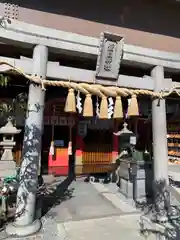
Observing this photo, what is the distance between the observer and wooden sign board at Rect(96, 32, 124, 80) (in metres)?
5.46

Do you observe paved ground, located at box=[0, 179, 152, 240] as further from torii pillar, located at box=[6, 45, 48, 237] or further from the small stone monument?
the small stone monument

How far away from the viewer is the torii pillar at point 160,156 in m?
Result: 6.06

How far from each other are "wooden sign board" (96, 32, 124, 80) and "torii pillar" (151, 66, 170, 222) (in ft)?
4.06

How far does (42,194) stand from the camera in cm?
790

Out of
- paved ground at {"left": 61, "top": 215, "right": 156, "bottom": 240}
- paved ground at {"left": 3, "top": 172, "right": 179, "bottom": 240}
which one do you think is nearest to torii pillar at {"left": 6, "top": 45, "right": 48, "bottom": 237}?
paved ground at {"left": 3, "top": 172, "right": 179, "bottom": 240}

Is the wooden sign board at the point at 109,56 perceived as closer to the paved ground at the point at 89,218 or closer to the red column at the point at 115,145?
the paved ground at the point at 89,218

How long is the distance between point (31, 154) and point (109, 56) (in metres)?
2.77

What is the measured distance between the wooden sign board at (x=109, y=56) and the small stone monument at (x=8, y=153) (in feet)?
11.1

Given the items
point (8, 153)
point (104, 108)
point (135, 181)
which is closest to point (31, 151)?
point (104, 108)

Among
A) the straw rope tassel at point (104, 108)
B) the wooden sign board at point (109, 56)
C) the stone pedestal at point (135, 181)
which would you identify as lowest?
the stone pedestal at point (135, 181)

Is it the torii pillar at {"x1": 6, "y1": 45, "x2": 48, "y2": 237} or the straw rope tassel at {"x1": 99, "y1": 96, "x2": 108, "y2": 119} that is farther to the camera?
the straw rope tassel at {"x1": 99, "y1": 96, "x2": 108, "y2": 119}

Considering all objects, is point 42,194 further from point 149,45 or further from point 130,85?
point 149,45

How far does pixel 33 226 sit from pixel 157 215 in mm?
2971

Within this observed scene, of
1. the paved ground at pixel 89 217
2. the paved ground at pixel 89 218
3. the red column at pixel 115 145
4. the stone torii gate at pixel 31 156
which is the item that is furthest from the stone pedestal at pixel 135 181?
the stone torii gate at pixel 31 156
